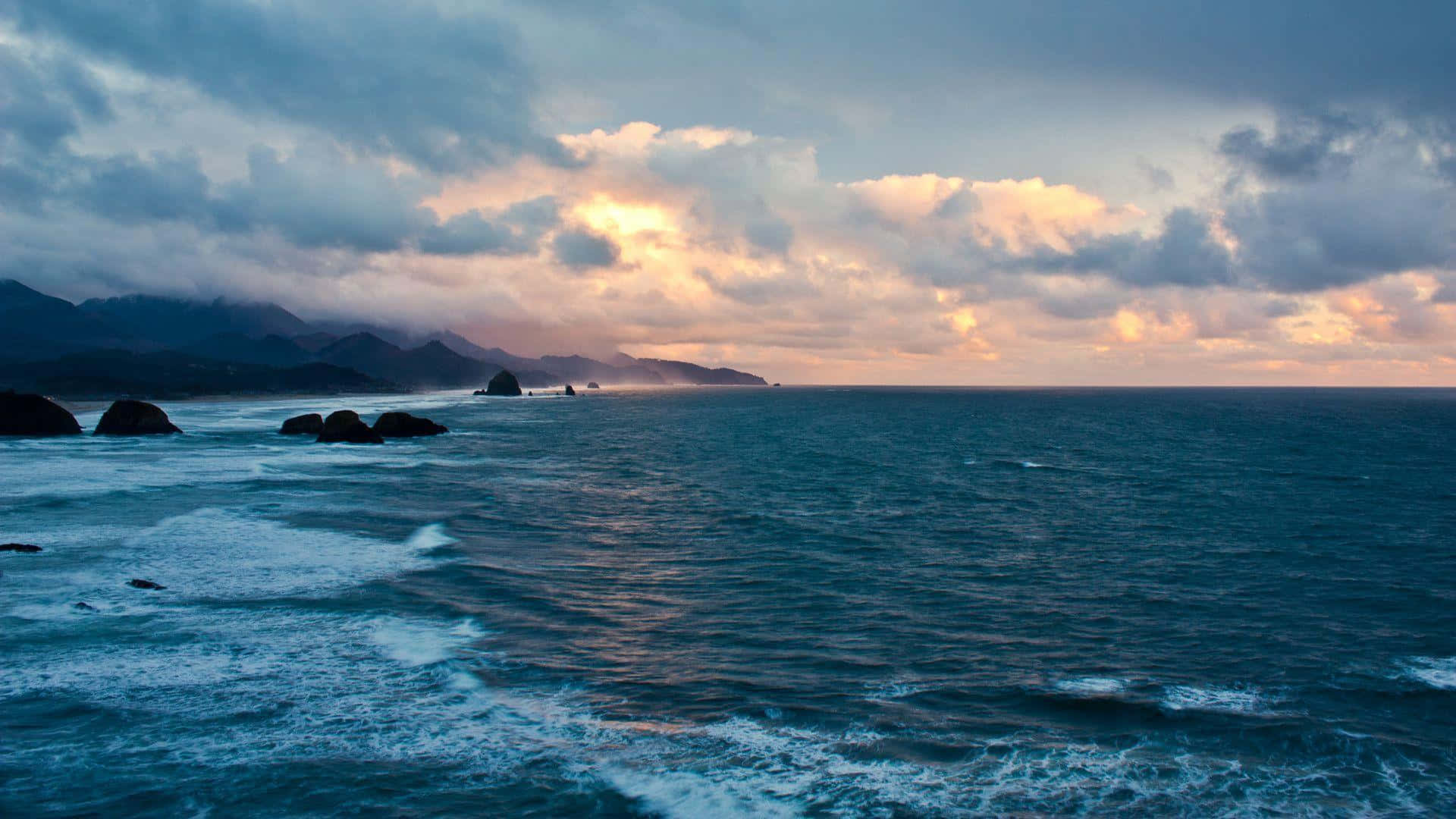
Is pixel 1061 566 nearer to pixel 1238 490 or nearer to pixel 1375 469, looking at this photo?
pixel 1238 490

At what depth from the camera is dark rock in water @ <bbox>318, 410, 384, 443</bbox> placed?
81.3 meters

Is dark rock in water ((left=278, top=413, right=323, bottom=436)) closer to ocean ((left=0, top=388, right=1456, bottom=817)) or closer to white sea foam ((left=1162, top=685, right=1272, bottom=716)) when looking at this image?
ocean ((left=0, top=388, right=1456, bottom=817))

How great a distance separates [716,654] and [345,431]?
71660mm

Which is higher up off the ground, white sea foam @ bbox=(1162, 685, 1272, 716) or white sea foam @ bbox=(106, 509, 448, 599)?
white sea foam @ bbox=(106, 509, 448, 599)

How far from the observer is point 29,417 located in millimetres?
79500

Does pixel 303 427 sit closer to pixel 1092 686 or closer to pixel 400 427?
pixel 400 427

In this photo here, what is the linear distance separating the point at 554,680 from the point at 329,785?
5.58m

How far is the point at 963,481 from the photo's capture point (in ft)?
189

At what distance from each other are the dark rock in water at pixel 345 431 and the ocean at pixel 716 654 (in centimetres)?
3230

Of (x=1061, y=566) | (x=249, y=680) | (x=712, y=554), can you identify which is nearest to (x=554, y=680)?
(x=249, y=680)

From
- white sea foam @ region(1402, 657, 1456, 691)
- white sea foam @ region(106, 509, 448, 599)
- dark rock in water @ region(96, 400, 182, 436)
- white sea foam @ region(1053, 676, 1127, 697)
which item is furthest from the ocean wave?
dark rock in water @ region(96, 400, 182, 436)

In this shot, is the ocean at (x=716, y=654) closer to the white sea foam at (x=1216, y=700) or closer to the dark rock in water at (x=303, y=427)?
the white sea foam at (x=1216, y=700)

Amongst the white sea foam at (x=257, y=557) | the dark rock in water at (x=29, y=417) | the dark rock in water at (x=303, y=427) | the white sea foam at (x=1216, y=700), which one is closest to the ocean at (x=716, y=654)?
the white sea foam at (x=1216, y=700)

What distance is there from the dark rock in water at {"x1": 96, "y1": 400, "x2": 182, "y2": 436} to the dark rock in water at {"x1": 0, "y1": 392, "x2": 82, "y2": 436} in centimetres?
291
